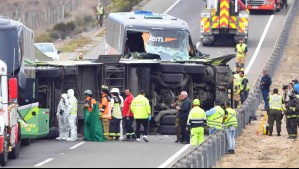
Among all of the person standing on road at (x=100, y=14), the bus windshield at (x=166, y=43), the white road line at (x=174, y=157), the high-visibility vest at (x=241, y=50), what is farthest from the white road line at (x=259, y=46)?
the white road line at (x=174, y=157)

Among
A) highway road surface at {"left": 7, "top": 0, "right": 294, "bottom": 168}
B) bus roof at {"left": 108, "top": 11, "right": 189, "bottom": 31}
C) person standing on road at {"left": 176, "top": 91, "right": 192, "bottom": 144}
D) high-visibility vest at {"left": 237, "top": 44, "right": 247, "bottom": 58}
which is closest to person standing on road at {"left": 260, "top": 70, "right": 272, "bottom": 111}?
bus roof at {"left": 108, "top": 11, "right": 189, "bottom": 31}

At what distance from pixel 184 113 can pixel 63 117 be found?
3.55 metres

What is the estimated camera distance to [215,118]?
3058 cm

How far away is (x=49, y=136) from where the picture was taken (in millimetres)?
33781

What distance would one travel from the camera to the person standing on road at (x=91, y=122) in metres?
32.7

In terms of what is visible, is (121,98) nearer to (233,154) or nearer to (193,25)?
(233,154)

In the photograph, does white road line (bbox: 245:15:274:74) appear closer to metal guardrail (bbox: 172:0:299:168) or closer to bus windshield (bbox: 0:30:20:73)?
metal guardrail (bbox: 172:0:299:168)

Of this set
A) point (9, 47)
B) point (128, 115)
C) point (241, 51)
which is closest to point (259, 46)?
point (241, 51)

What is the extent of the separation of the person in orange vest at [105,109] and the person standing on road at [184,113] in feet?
6.67

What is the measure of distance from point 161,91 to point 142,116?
110 inches

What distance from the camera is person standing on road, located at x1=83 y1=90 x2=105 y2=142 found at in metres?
32.7

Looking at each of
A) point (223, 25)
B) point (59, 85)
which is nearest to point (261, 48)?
point (223, 25)

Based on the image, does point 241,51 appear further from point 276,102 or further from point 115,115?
point 115,115

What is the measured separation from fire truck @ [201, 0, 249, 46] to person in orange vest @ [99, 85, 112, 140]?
2164cm
